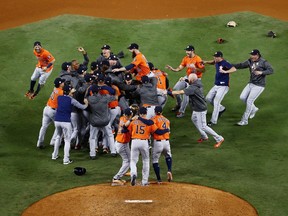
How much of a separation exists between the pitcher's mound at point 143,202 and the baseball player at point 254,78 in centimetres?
506

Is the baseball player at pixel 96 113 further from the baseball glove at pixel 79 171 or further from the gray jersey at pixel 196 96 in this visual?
the gray jersey at pixel 196 96

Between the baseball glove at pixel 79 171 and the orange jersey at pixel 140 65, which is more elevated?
the orange jersey at pixel 140 65

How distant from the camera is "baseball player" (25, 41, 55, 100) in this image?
67.9 ft

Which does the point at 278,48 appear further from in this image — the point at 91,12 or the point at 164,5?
the point at 91,12

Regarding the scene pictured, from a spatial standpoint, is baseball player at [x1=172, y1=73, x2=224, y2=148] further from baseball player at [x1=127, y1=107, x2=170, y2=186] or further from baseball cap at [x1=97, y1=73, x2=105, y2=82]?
baseball player at [x1=127, y1=107, x2=170, y2=186]

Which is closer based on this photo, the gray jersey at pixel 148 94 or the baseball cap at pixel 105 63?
the gray jersey at pixel 148 94

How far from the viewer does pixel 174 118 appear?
67.1 ft

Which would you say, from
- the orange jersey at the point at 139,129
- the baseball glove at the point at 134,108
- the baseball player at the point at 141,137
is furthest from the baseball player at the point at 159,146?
the baseball glove at the point at 134,108

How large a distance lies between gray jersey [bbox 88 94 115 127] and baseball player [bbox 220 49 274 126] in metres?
3.97

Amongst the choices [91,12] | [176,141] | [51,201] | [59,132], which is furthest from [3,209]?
[91,12]

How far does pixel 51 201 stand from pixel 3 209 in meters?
0.99

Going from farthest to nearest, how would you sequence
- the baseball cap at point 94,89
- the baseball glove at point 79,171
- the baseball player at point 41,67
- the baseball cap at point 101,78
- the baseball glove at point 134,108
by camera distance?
the baseball player at point 41,67 → the baseball cap at point 101,78 → the baseball cap at point 94,89 → the baseball glove at point 134,108 → the baseball glove at point 79,171

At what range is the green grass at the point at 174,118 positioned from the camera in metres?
15.4

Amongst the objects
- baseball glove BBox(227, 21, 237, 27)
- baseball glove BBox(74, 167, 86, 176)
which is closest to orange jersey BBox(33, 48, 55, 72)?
baseball glove BBox(74, 167, 86, 176)
